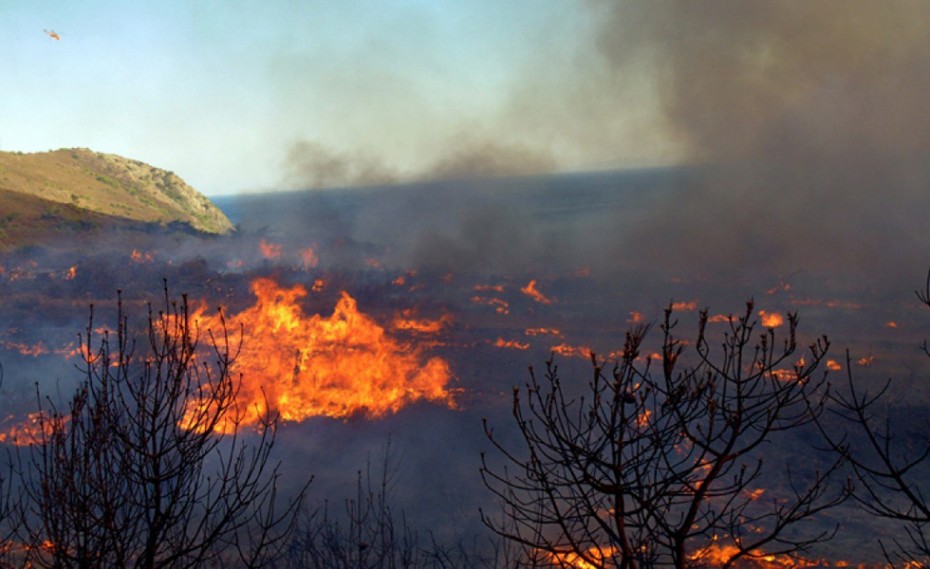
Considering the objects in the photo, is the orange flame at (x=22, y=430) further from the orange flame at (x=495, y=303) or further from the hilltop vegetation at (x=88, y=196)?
the hilltop vegetation at (x=88, y=196)

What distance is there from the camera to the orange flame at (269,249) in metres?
Answer: 50.7

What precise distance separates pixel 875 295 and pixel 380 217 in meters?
89.8

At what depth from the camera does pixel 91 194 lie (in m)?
66.2

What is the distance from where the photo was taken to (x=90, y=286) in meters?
36.2

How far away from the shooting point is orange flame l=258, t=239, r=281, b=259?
50.7m

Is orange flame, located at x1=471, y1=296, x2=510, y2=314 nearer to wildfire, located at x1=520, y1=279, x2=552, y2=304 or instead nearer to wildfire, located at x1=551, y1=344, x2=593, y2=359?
wildfire, located at x1=520, y1=279, x2=552, y2=304

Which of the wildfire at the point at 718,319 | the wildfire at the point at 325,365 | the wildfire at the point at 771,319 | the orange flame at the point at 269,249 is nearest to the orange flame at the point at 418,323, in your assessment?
the wildfire at the point at 325,365

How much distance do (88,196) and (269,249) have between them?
91.9 ft

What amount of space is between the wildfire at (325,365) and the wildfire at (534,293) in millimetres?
12952

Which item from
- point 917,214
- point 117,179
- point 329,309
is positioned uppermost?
point 117,179

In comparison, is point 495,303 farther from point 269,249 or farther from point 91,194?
point 91,194

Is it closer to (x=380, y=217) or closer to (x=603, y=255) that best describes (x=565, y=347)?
(x=603, y=255)

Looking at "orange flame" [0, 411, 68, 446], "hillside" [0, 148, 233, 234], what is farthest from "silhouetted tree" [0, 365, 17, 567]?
"hillside" [0, 148, 233, 234]

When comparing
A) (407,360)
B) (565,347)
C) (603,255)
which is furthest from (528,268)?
(407,360)
